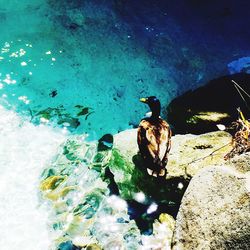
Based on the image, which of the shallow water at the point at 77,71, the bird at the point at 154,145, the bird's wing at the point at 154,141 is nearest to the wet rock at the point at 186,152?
the bird at the point at 154,145

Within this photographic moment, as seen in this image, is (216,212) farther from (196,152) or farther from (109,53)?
(109,53)

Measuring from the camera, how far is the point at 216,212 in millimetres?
3660

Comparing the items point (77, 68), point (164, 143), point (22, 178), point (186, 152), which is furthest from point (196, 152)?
point (77, 68)

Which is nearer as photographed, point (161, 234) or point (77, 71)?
point (161, 234)

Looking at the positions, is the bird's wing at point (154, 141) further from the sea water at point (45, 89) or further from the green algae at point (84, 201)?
the sea water at point (45, 89)

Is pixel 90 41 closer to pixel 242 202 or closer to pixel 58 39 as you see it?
pixel 58 39

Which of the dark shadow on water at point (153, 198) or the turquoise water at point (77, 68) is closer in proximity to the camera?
the dark shadow on water at point (153, 198)

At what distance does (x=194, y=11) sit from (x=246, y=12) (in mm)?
1354

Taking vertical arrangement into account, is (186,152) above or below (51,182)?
above

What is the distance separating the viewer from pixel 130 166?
17.8 feet

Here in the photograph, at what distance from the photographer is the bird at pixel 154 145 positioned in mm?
4780

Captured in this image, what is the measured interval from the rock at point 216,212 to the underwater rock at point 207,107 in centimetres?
215

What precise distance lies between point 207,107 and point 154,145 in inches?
79.4

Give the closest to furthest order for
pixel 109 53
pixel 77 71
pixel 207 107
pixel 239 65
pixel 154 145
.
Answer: pixel 154 145, pixel 207 107, pixel 77 71, pixel 109 53, pixel 239 65
